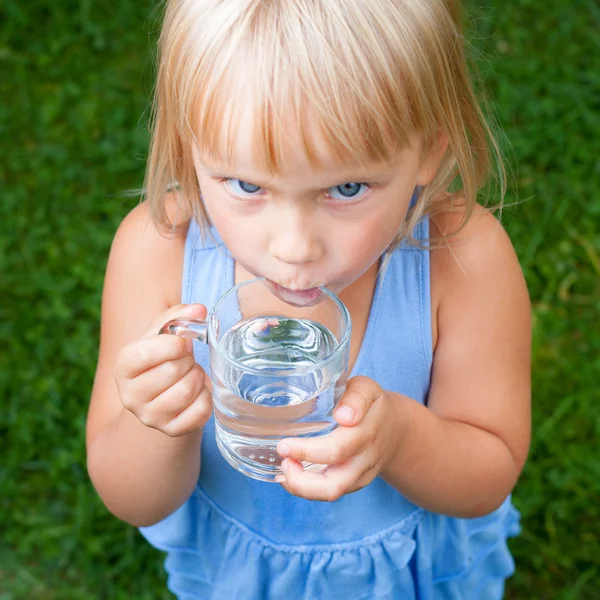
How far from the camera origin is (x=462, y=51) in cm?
154

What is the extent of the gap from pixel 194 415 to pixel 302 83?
55 cm

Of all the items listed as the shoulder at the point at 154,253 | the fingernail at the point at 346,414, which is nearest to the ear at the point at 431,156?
the fingernail at the point at 346,414

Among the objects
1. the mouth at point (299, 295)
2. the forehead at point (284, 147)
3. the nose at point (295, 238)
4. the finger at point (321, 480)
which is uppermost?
the forehead at point (284, 147)

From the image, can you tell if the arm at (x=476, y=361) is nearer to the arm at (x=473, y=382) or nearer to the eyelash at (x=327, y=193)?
the arm at (x=473, y=382)

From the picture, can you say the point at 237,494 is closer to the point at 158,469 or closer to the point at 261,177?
the point at 158,469

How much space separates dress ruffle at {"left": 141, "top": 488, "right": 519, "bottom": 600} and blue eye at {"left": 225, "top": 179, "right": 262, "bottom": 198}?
831mm

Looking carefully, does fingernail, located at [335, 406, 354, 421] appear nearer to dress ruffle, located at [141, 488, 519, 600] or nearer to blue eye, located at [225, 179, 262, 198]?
blue eye, located at [225, 179, 262, 198]

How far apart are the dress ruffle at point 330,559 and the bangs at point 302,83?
0.94 meters

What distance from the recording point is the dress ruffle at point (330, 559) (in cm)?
194

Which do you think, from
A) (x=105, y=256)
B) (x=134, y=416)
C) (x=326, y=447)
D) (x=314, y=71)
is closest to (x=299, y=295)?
(x=326, y=447)

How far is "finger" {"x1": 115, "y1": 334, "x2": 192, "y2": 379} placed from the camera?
1.39 m

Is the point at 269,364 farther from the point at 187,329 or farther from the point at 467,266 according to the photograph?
the point at 467,266

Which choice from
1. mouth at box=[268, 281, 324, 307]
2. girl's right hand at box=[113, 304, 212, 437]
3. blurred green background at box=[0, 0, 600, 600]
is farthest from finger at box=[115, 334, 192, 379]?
blurred green background at box=[0, 0, 600, 600]

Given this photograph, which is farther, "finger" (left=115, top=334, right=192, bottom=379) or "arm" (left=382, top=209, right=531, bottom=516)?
"arm" (left=382, top=209, right=531, bottom=516)
